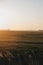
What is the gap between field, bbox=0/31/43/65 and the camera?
48.6 inches

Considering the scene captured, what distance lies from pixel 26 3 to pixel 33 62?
22.1 inches

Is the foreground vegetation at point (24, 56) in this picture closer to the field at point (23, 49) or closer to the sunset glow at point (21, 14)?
the field at point (23, 49)

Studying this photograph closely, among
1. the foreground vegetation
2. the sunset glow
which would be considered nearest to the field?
the foreground vegetation

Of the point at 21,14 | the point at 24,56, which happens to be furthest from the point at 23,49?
the point at 21,14

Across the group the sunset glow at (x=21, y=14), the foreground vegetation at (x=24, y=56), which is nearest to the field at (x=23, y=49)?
the foreground vegetation at (x=24, y=56)

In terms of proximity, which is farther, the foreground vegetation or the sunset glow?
the sunset glow

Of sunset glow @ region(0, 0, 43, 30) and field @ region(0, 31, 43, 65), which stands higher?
sunset glow @ region(0, 0, 43, 30)

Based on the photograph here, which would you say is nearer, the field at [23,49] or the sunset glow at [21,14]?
the field at [23,49]

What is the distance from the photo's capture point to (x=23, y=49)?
1237 mm

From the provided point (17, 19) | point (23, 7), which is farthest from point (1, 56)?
point (23, 7)

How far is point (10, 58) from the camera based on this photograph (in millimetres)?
1239

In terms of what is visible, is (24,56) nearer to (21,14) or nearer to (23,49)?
(23,49)

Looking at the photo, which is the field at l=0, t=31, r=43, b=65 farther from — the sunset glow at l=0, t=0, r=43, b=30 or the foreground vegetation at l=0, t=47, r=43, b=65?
the sunset glow at l=0, t=0, r=43, b=30

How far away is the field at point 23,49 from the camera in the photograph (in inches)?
48.6
